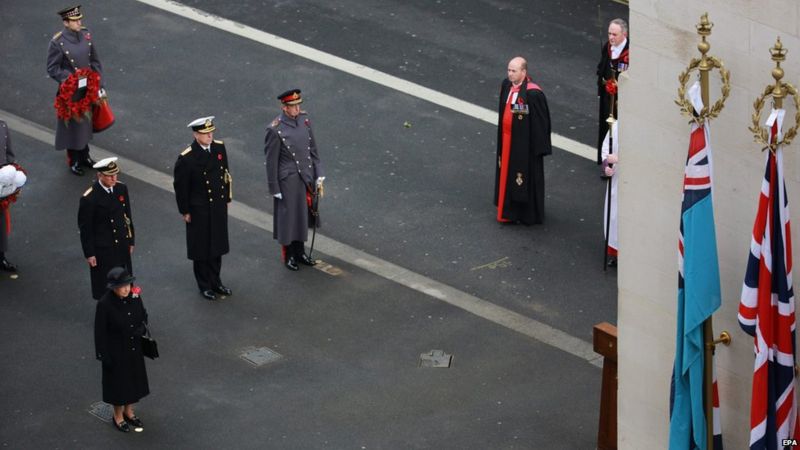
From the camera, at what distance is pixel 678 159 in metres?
10.8

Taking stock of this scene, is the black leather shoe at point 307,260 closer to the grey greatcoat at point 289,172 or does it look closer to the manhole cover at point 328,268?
the manhole cover at point 328,268

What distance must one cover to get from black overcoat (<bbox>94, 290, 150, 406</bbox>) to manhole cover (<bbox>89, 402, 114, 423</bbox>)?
459 mm

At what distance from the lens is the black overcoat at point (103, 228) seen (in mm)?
16234

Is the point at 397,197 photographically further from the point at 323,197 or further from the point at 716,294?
the point at 716,294

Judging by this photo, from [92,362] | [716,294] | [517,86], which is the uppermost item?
[716,294]

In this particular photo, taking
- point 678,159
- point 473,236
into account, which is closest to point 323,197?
point 473,236

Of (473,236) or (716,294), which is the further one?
(473,236)

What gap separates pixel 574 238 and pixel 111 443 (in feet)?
19.4

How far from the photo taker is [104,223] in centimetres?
1631

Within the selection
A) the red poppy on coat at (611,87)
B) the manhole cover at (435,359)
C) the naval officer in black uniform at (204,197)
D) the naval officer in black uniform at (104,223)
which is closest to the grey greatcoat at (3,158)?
the naval officer in black uniform at (104,223)

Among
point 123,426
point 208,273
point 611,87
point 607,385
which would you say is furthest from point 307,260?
point 607,385

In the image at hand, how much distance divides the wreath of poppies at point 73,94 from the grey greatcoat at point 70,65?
9cm

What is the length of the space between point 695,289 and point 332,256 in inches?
310

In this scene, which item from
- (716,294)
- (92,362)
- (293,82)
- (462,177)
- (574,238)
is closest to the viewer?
(716,294)
